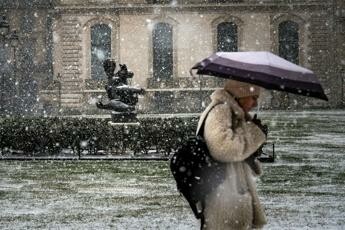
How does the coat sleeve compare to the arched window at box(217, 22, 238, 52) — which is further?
the arched window at box(217, 22, 238, 52)

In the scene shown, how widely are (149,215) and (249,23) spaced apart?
113 feet

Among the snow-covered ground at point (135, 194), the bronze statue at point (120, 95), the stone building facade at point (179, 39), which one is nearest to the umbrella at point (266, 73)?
the snow-covered ground at point (135, 194)

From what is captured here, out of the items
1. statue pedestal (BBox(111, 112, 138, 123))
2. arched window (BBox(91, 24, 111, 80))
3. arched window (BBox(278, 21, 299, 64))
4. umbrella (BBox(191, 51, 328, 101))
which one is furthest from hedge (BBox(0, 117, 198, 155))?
arched window (BBox(278, 21, 299, 64))

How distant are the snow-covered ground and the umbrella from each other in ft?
13.6

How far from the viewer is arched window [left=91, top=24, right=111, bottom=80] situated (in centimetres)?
4344

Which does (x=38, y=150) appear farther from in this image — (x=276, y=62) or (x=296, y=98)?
(x=296, y=98)

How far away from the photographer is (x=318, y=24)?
43438mm

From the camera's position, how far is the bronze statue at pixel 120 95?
66.4 ft

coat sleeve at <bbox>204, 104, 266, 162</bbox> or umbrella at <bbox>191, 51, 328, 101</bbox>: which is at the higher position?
umbrella at <bbox>191, 51, 328, 101</bbox>

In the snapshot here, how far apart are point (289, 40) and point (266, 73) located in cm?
3946

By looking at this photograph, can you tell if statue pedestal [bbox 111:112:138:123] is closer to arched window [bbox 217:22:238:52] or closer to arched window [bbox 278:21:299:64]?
arched window [bbox 217:22:238:52]

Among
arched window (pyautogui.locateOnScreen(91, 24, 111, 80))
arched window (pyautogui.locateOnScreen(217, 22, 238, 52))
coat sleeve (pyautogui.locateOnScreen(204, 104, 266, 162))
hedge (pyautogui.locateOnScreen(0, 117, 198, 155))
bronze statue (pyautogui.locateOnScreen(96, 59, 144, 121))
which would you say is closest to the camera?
coat sleeve (pyautogui.locateOnScreen(204, 104, 266, 162))

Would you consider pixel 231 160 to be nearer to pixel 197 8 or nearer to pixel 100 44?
pixel 100 44

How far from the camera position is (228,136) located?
5.03 metres
